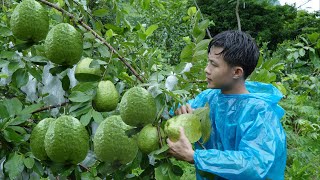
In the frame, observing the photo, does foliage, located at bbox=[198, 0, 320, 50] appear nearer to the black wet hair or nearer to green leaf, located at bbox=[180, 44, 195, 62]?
the black wet hair

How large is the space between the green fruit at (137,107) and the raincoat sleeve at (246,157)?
0.26 meters

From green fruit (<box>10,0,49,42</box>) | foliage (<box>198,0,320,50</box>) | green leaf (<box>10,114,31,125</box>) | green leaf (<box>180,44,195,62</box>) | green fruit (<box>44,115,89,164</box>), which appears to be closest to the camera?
green fruit (<box>44,115,89,164</box>)

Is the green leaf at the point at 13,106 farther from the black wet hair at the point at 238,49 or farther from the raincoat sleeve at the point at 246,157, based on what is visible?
the black wet hair at the point at 238,49

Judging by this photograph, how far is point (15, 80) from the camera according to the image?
1.23 meters

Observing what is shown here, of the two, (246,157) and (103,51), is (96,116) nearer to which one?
(103,51)

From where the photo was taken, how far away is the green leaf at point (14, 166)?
1152 mm

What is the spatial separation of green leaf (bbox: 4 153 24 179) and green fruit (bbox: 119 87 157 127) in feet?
1.16

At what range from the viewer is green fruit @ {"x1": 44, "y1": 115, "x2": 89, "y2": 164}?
98cm

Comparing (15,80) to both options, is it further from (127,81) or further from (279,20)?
(279,20)

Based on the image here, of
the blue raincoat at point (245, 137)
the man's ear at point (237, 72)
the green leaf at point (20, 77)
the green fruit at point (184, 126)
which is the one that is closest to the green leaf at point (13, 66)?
the green leaf at point (20, 77)

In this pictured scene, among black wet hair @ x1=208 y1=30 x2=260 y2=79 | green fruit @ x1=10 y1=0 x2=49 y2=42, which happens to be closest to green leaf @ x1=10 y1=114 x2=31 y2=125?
green fruit @ x1=10 y1=0 x2=49 y2=42

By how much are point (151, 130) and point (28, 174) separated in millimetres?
484

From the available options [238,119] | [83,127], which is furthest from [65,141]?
[238,119]

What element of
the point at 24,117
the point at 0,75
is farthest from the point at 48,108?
the point at 0,75
